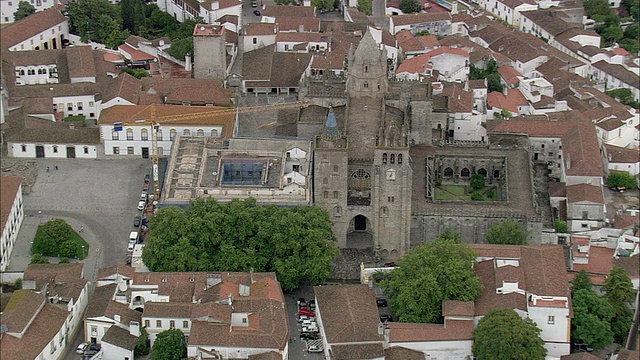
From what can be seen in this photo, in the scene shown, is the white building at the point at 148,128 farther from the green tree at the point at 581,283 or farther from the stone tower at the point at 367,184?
the green tree at the point at 581,283

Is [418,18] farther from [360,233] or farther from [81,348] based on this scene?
[81,348]

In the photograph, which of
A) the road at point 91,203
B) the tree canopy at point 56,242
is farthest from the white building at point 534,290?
the tree canopy at point 56,242

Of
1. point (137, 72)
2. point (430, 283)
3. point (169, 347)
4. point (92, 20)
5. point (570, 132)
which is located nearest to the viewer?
point (169, 347)

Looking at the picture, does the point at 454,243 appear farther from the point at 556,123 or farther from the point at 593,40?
the point at 593,40

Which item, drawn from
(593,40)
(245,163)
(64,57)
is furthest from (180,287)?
(593,40)

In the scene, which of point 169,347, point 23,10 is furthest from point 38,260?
point 23,10
